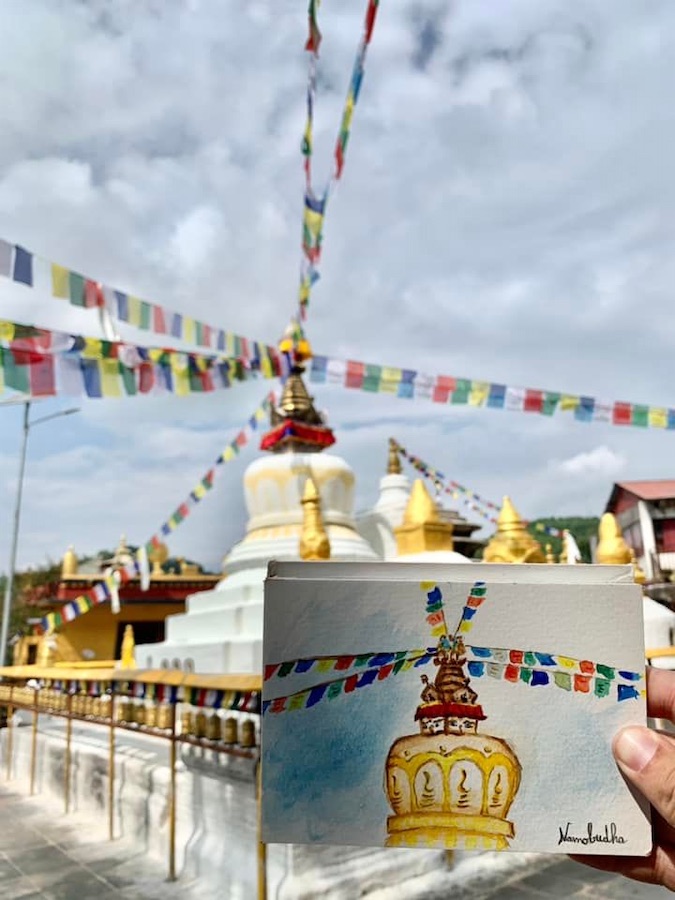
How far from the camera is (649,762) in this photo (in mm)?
1119

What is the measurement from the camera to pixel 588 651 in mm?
1145

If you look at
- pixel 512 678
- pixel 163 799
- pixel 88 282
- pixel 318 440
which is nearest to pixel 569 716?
pixel 512 678

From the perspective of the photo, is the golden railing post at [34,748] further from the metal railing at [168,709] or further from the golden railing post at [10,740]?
the golden railing post at [10,740]

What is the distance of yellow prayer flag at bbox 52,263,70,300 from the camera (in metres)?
5.53

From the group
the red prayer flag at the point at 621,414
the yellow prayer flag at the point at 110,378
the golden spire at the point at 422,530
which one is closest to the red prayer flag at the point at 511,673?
the yellow prayer flag at the point at 110,378

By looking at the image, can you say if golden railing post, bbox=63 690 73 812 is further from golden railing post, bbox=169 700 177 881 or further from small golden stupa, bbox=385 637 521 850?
small golden stupa, bbox=385 637 521 850

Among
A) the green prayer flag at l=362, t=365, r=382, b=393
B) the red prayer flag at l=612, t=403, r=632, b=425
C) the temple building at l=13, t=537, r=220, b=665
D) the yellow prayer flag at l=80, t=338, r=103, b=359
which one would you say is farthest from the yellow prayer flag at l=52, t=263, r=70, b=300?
the temple building at l=13, t=537, r=220, b=665

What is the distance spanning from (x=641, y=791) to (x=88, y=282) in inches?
230

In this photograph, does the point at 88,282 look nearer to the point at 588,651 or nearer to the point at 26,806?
the point at 26,806

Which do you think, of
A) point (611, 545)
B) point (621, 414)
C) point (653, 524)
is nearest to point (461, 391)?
point (621, 414)

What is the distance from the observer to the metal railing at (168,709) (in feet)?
12.6

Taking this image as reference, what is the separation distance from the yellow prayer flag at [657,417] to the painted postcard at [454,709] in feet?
26.6

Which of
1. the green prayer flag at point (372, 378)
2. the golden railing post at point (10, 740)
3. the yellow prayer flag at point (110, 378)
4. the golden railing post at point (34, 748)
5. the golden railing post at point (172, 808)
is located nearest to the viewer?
the golden railing post at point (172, 808)

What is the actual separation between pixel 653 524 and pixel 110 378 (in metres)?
22.6
